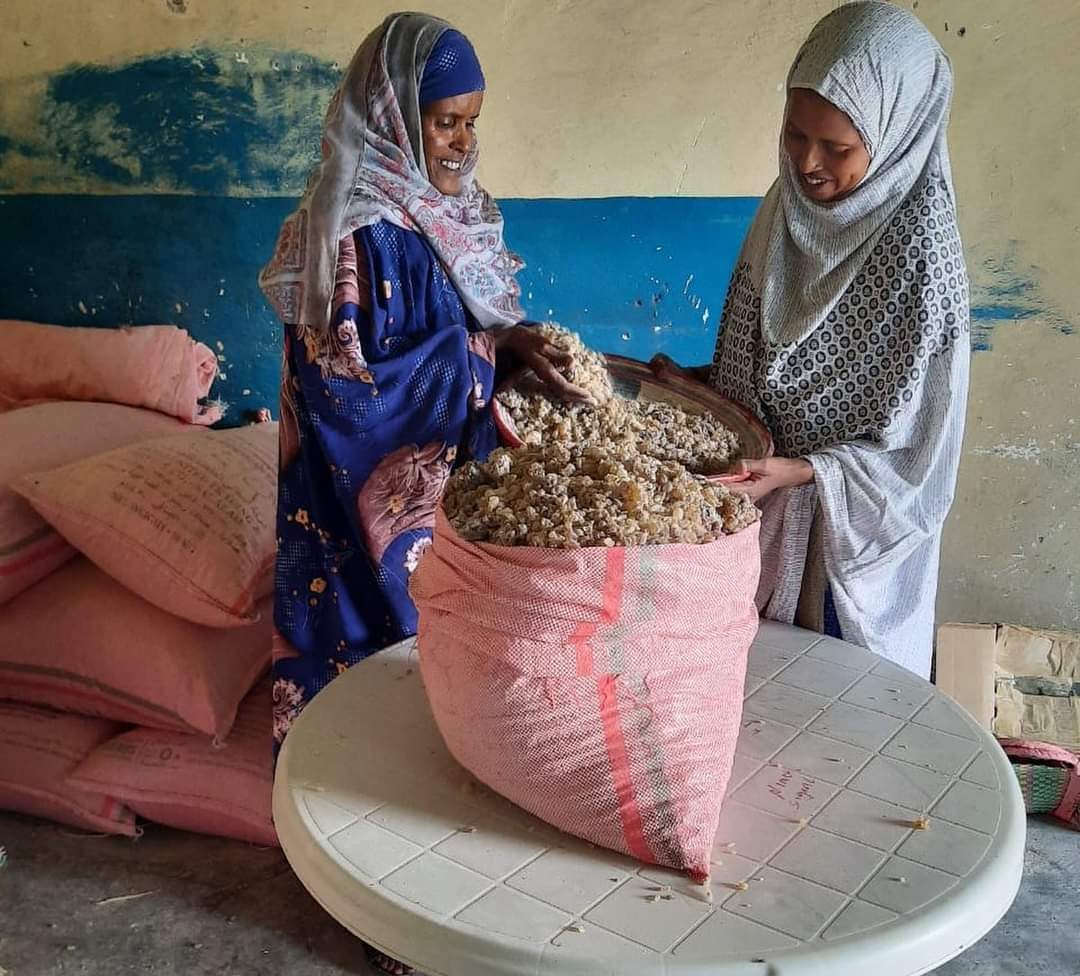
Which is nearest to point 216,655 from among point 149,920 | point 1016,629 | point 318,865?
point 149,920

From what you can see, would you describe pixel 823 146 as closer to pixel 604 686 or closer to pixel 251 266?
pixel 604 686

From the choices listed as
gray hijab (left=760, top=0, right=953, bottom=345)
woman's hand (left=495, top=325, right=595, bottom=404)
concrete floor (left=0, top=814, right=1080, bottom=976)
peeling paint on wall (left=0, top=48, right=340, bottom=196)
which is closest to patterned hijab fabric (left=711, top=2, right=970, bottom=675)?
gray hijab (left=760, top=0, right=953, bottom=345)

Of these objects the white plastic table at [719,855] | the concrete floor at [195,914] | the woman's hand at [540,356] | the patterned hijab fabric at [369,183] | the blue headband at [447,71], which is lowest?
the concrete floor at [195,914]

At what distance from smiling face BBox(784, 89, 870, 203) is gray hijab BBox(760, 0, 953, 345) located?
0.01 meters

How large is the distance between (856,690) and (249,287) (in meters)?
1.87

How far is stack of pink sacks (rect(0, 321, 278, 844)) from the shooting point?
2041 millimetres

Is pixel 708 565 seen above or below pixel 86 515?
above

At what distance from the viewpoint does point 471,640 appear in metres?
0.90

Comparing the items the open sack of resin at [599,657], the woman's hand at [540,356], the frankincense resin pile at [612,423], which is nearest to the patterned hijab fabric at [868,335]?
the frankincense resin pile at [612,423]

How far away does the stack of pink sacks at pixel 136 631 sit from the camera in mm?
2041

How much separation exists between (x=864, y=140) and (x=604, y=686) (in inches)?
34.9

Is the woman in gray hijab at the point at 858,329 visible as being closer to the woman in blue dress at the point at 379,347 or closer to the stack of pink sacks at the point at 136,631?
the woman in blue dress at the point at 379,347

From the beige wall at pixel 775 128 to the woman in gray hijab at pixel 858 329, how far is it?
0.81 meters

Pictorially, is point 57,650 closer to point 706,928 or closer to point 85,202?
point 85,202
